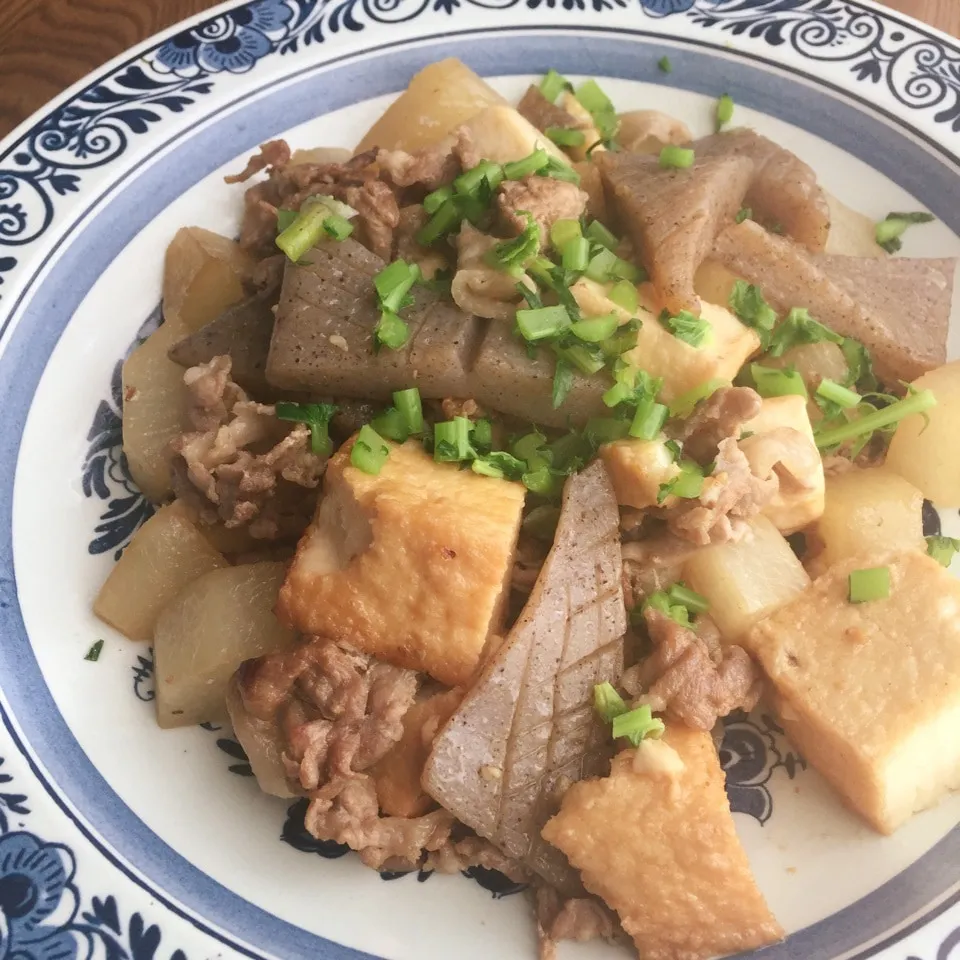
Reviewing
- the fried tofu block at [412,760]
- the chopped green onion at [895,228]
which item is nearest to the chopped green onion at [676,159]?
the chopped green onion at [895,228]

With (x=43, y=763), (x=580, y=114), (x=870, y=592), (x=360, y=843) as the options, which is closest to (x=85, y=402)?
(x=43, y=763)

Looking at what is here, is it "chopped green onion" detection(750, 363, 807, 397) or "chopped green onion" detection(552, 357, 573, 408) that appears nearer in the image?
"chopped green onion" detection(552, 357, 573, 408)

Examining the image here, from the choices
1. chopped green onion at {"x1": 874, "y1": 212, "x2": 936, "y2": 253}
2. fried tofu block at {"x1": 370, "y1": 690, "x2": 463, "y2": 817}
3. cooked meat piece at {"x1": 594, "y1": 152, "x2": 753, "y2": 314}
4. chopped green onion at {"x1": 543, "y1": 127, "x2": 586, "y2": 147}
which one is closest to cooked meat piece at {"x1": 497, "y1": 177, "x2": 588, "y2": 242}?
cooked meat piece at {"x1": 594, "y1": 152, "x2": 753, "y2": 314}

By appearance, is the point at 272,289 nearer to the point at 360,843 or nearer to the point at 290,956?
the point at 360,843

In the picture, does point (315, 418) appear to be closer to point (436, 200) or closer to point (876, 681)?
point (436, 200)

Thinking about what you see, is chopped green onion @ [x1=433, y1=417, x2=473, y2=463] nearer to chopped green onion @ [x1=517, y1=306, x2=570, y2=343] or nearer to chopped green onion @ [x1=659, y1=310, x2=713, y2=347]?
chopped green onion @ [x1=517, y1=306, x2=570, y2=343]

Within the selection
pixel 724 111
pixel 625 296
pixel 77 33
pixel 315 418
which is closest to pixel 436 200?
pixel 625 296
